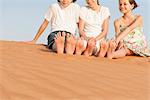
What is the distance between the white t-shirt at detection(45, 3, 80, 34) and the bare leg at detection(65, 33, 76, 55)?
0.68m

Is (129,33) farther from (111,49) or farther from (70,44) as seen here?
(70,44)

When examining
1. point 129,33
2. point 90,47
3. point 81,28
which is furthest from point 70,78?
point 129,33

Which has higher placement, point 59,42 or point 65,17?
point 65,17

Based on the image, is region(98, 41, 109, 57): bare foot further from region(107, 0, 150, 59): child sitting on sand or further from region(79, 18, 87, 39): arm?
region(79, 18, 87, 39): arm

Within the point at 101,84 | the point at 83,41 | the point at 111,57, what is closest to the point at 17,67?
the point at 101,84

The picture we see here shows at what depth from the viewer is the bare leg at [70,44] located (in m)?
5.77

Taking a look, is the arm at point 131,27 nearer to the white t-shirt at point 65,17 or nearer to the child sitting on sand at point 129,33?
the child sitting on sand at point 129,33

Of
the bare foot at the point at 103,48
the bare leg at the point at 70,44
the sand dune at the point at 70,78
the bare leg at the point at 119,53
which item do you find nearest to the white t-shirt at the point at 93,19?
the bare leg at the point at 119,53

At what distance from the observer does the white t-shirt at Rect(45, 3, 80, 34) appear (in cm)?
661

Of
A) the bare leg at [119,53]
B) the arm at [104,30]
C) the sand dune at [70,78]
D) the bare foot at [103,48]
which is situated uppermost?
the arm at [104,30]

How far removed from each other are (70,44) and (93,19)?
102 cm

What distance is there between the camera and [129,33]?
669 cm

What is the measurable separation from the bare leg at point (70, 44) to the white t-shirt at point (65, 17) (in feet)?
2.22

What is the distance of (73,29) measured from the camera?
6.63 m
